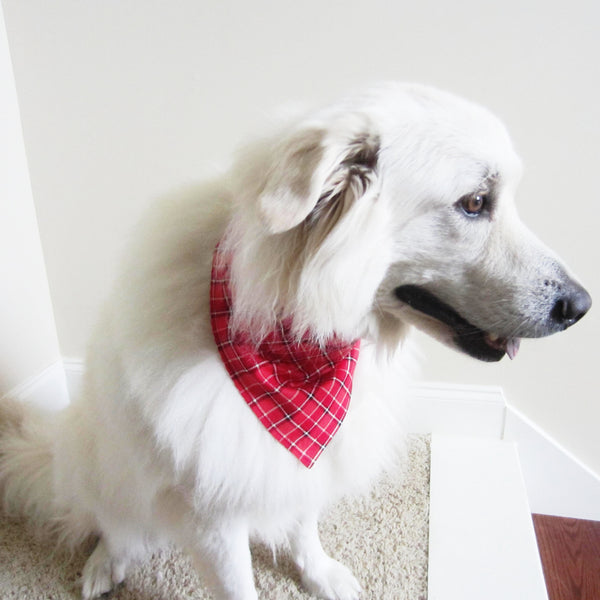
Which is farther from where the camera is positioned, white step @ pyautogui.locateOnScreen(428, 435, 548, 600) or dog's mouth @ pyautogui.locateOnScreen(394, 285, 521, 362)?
white step @ pyautogui.locateOnScreen(428, 435, 548, 600)

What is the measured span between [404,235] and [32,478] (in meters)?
1.07

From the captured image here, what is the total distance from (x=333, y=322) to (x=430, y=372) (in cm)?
88

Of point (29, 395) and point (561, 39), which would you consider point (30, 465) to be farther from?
point (561, 39)

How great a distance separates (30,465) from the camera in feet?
4.02

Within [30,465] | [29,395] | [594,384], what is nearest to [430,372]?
[594,384]

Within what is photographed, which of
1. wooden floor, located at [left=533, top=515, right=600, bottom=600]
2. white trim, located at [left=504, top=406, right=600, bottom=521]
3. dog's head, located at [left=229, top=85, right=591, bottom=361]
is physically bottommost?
wooden floor, located at [left=533, top=515, right=600, bottom=600]

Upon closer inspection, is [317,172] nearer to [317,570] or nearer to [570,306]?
[570,306]

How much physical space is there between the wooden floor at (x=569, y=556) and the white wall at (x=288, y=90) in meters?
0.20

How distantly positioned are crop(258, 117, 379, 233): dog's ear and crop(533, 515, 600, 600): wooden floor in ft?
4.11

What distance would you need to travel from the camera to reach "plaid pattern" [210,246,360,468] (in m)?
0.79

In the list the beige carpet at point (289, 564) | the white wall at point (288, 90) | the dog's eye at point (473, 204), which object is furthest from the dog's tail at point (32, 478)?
the dog's eye at point (473, 204)

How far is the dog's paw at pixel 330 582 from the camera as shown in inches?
42.7

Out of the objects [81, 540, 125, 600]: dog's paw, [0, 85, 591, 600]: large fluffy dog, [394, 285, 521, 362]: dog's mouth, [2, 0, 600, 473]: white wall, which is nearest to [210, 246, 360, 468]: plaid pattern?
[0, 85, 591, 600]: large fluffy dog

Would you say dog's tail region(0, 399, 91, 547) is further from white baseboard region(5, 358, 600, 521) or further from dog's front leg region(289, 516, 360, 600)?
dog's front leg region(289, 516, 360, 600)
